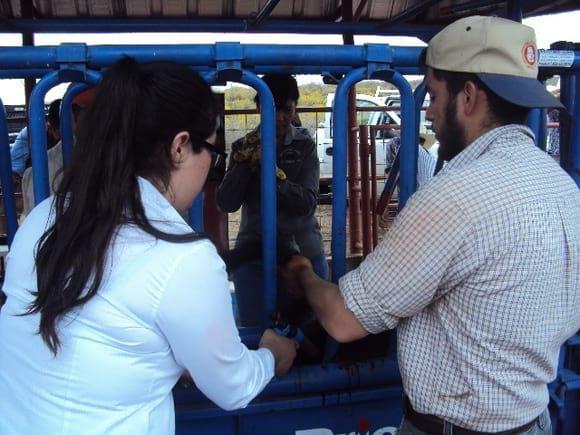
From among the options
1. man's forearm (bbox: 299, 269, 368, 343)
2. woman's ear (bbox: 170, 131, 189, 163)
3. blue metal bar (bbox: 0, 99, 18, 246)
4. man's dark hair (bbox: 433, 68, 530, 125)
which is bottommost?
man's forearm (bbox: 299, 269, 368, 343)

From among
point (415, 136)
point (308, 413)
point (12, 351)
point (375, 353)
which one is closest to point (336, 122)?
point (415, 136)

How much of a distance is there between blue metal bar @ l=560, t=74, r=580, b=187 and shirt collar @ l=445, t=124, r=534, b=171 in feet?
2.05

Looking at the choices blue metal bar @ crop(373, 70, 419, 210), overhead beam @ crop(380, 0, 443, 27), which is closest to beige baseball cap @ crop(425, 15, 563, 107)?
blue metal bar @ crop(373, 70, 419, 210)

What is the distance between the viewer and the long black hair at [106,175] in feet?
3.29

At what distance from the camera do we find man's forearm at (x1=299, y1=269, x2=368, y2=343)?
4.21 feet

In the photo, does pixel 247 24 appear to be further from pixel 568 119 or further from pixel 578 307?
pixel 578 307

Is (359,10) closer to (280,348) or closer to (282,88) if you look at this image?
(282,88)

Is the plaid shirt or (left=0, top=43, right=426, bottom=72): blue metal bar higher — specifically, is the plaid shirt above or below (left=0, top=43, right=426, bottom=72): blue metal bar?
below

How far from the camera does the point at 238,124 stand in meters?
6.54

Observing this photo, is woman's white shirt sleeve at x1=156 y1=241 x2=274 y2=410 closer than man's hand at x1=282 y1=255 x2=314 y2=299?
Yes

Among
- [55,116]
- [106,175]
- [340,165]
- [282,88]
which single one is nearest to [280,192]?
[282,88]

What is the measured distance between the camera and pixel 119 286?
0.99 m

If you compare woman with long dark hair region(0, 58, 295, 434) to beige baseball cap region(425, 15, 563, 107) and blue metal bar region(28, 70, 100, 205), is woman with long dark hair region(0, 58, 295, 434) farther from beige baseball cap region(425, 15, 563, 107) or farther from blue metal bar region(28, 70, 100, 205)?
beige baseball cap region(425, 15, 563, 107)

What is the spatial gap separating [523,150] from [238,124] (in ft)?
18.0
